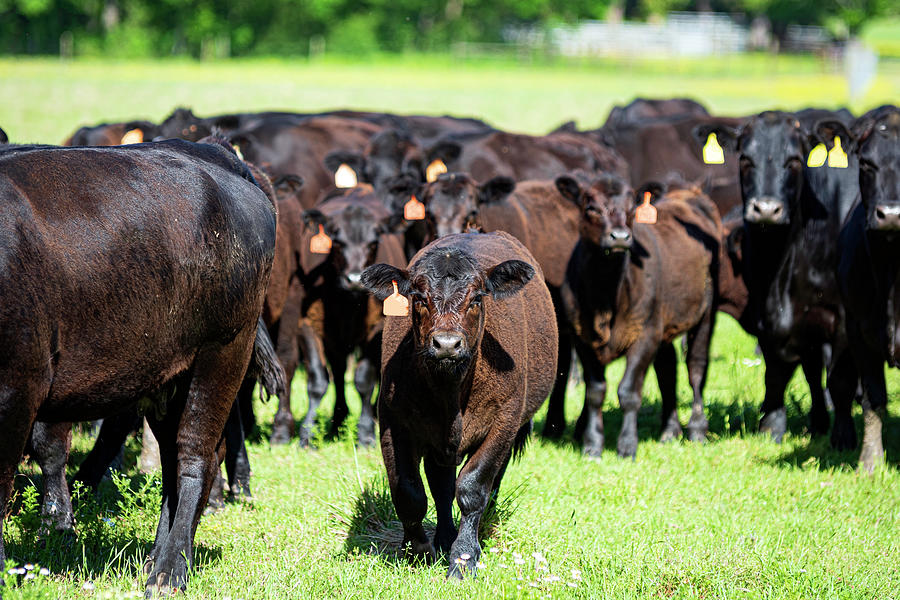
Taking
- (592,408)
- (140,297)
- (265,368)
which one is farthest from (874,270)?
(140,297)

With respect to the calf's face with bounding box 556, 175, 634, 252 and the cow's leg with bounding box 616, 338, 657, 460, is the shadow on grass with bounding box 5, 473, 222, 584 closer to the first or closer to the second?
the cow's leg with bounding box 616, 338, 657, 460

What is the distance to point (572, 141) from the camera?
47.5 ft

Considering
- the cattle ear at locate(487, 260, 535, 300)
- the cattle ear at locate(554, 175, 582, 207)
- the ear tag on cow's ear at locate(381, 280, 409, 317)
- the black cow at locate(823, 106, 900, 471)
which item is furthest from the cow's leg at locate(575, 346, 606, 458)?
the ear tag on cow's ear at locate(381, 280, 409, 317)

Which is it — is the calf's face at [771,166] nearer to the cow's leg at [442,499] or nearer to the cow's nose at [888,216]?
the cow's nose at [888,216]

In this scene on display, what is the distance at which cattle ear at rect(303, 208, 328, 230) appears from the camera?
902 centimetres

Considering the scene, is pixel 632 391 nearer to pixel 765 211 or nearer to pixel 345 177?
pixel 765 211

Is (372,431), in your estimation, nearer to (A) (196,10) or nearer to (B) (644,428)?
(B) (644,428)

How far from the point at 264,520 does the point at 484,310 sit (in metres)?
1.84

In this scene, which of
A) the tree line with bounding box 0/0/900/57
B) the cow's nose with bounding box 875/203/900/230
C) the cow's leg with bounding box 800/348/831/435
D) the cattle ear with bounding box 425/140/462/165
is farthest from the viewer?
the tree line with bounding box 0/0/900/57

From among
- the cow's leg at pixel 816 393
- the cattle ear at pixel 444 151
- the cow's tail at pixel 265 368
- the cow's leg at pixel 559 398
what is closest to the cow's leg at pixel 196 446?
the cow's tail at pixel 265 368

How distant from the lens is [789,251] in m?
9.16

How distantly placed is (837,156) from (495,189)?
9.06ft

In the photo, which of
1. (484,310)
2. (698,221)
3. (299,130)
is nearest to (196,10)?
(299,130)

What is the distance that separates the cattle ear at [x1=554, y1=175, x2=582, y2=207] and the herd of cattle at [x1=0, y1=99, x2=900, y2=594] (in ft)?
0.08
